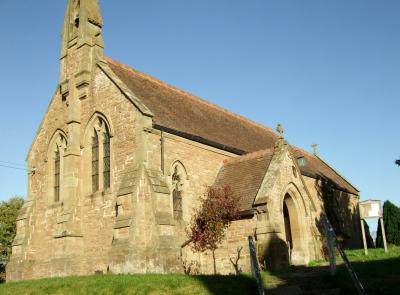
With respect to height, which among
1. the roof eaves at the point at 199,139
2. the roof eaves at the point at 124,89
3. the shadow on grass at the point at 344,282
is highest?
the roof eaves at the point at 124,89

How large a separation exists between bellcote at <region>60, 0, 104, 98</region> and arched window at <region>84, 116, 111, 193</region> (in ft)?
6.80

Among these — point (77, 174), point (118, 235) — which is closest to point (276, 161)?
point (118, 235)

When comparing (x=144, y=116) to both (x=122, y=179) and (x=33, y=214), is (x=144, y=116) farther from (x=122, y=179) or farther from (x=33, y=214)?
(x=33, y=214)

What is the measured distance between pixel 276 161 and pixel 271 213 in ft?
10.2

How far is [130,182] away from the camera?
60.8ft

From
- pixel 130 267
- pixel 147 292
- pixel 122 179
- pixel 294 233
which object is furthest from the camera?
pixel 294 233

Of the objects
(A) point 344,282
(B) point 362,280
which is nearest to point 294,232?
(B) point 362,280

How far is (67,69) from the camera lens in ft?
78.4

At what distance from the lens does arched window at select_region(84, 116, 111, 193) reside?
814 inches

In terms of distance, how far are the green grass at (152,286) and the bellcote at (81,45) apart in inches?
426

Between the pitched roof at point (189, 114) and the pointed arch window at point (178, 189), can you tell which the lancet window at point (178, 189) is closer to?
the pointed arch window at point (178, 189)

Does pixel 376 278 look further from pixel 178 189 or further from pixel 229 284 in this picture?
pixel 178 189

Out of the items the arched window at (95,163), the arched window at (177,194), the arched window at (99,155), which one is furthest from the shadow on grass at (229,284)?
the arched window at (95,163)

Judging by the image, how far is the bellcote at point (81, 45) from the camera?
2273 cm
